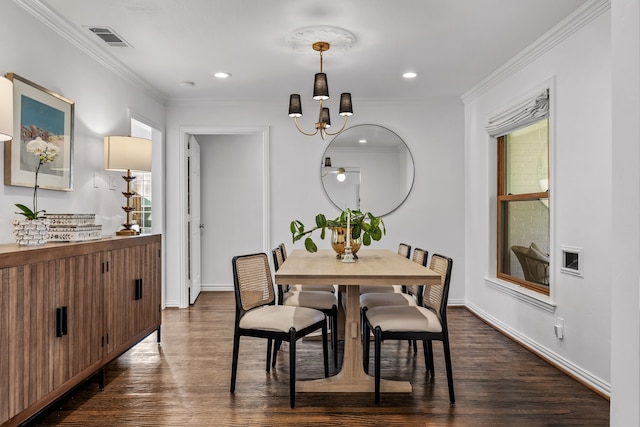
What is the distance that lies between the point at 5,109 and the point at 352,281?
5.75ft

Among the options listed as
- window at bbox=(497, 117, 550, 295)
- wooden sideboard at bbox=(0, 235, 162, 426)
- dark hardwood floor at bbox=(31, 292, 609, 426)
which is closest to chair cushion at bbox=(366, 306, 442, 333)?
dark hardwood floor at bbox=(31, 292, 609, 426)

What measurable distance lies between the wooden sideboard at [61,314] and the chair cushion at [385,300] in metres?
1.66

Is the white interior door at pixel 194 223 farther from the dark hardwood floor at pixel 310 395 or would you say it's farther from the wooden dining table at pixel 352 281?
the wooden dining table at pixel 352 281

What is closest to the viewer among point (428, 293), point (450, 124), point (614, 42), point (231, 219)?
point (614, 42)

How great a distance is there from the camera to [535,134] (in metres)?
3.80

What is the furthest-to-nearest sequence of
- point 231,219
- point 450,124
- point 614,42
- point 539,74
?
1. point 231,219
2. point 450,124
3. point 539,74
4. point 614,42

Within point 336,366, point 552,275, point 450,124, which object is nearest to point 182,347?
point 336,366

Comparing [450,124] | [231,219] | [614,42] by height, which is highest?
[450,124]

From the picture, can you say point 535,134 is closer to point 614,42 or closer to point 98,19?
point 614,42

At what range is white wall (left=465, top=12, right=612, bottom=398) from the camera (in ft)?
9.03

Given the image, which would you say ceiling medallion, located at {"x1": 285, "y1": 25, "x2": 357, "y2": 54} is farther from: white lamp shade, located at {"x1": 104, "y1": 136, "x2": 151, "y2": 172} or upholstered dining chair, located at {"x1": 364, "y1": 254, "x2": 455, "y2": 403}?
upholstered dining chair, located at {"x1": 364, "y1": 254, "x2": 455, "y2": 403}

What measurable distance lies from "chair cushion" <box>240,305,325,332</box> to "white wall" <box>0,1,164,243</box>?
1445 millimetres

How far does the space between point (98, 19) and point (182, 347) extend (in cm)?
251

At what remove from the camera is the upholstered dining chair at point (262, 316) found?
256 centimetres
